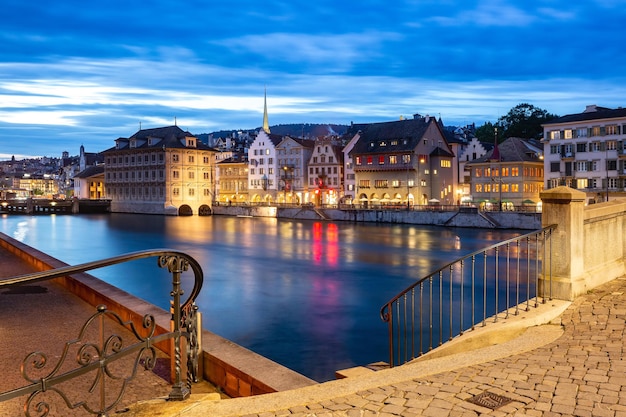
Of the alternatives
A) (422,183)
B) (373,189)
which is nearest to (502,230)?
(422,183)

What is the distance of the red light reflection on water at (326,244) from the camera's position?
46.7 metres

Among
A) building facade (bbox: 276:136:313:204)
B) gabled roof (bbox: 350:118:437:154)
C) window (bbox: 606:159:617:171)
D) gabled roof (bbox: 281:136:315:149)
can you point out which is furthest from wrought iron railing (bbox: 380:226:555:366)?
gabled roof (bbox: 281:136:315:149)

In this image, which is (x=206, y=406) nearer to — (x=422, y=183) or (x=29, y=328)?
(x=29, y=328)

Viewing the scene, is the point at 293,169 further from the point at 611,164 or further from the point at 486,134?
the point at 611,164

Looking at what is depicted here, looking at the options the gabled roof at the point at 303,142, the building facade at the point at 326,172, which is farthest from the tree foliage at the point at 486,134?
the gabled roof at the point at 303,142

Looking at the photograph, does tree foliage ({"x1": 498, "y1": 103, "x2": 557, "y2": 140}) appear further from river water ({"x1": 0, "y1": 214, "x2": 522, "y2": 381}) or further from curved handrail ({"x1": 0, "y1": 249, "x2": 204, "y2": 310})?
curved handrail ({"x1": 0, "y1": 249, "x2": 204, "y2": 310})

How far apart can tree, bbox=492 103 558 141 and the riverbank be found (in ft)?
127

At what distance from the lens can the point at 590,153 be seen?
240 feet

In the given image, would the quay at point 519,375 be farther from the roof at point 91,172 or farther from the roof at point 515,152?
the roof at point 91,172

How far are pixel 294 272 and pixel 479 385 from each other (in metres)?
33.3

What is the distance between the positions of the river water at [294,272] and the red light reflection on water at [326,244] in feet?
0.29

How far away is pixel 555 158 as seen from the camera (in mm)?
76812

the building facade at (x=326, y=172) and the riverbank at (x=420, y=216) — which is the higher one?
the building facade at (x=326, y=172)

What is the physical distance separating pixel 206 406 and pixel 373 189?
92.4 m
